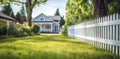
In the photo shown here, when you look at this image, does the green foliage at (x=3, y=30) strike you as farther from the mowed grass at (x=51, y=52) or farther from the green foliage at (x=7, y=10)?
the green foliage at (x=7, y=10)

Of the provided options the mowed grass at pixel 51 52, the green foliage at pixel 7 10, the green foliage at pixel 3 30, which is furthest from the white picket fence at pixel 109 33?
the green foliage at pixel 7 10

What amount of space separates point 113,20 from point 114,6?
832 inches

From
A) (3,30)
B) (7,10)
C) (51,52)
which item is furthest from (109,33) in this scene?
(7,10)

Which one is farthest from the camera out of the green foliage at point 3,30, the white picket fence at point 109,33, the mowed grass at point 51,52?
the green foliage at point 3,30

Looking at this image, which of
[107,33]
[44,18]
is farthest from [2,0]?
[44,18]

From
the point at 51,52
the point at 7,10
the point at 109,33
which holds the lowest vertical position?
the point at 51,52

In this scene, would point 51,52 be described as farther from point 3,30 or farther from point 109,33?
point 3,30

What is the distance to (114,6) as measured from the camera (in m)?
30.2

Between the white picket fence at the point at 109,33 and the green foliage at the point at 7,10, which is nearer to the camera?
the white picket fence at the point at 109,33

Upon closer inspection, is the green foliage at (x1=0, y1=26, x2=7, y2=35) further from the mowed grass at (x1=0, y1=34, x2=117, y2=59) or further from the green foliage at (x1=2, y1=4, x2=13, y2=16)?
the green foliage at (x1=2, y1=4, x2=13, y2=16)

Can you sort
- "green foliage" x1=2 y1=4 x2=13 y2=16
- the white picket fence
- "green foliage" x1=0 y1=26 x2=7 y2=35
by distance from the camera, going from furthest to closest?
"green foliage" x1=2 y1=4 x2=13 y2=16
"green foliage" x1=0 y1=26 x2=7 y2=35
the white picket fence

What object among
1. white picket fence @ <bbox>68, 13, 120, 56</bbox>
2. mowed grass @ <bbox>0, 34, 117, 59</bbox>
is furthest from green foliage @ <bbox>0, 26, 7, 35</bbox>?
white picket fence @ <bbox>68, 13, 120, 56</bbox>

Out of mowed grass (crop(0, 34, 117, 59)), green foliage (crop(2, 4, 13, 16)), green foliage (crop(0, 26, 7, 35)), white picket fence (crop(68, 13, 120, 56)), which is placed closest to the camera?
mowed grass (crop(0, 34, 117, 59))

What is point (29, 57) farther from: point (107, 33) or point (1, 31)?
point (1, 31)
